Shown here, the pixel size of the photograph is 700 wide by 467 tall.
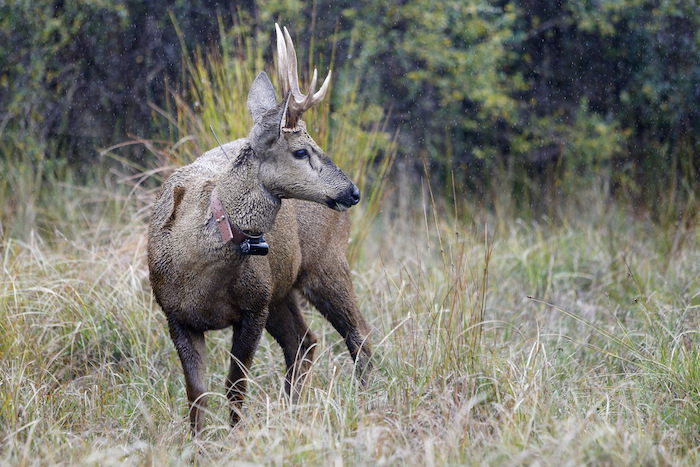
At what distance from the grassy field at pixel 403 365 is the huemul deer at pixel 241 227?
0.35m

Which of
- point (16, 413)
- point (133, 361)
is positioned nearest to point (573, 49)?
point (133, 361)

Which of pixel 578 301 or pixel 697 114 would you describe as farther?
pixel 697 114

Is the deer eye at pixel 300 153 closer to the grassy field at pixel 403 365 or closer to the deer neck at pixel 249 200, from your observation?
the deer neck at pixel 249 200

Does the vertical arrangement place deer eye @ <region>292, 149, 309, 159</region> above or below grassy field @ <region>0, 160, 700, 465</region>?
above

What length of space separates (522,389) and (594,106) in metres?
7.85

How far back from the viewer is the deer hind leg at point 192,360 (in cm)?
502

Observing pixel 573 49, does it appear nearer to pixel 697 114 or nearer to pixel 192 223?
pixel 697 114

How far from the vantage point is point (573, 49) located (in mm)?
11734

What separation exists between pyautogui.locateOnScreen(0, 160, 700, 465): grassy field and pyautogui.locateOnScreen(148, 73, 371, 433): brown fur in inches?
13.5

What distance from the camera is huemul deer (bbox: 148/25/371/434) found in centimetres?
472

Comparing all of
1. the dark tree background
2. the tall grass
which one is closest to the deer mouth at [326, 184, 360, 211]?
the tall grass

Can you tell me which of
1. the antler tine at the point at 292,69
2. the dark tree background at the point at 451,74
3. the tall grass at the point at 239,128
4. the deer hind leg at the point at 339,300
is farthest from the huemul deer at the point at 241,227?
the dark tree background at the point at 451,74

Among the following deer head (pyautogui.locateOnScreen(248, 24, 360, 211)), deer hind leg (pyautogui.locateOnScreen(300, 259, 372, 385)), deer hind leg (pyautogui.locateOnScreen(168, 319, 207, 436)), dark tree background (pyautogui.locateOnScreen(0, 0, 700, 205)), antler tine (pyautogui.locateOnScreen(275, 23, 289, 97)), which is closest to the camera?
antler tine (pyautogui.locateOnScreen(275, 23, 289, 97))

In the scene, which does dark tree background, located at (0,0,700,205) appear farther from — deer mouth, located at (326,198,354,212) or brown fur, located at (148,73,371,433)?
deer mouth, located at (326,198,354,212)
